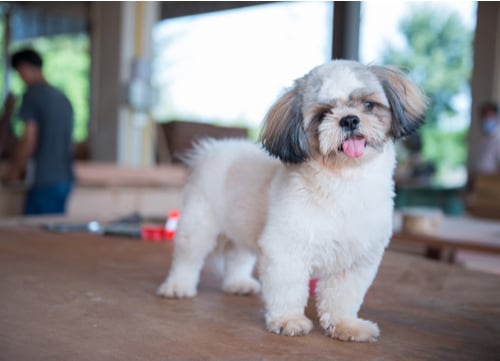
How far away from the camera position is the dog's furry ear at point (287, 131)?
1.65 meters

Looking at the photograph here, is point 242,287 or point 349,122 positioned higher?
point 349,122

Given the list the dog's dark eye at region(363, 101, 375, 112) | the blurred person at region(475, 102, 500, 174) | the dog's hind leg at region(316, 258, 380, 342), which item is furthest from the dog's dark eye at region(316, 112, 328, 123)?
the blurred person at region(475, 102, 500, 174)

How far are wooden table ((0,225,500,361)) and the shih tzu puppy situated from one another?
0.10 metres

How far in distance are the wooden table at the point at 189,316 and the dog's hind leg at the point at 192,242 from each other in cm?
9

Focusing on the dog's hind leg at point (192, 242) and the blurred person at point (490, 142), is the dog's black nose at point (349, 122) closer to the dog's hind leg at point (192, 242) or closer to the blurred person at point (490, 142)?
the dog's hind leg at point (192, 242)

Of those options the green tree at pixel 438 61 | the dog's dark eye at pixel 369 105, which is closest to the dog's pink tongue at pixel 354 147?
the dog's dark eye at pixel 369 105

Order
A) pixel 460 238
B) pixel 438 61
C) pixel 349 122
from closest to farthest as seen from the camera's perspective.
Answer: pixel 349 122, pixel 460 238, pixel 438 61

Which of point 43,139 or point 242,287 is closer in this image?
point 242,287

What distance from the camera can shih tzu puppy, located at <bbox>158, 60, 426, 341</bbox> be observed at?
1.61 metres

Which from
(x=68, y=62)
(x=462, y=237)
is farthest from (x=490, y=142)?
(x=68, y=62)

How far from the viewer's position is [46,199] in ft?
16.4

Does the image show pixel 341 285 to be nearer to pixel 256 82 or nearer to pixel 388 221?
pixel 388 221

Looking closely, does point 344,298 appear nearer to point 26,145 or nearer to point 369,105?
point 369,105

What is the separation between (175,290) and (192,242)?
178 millimetres
